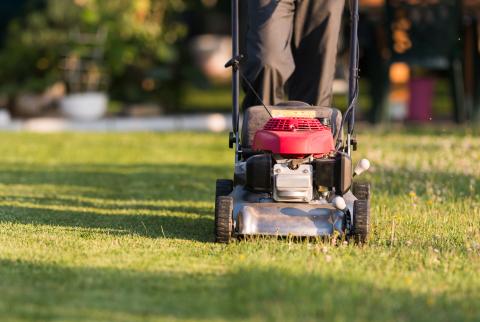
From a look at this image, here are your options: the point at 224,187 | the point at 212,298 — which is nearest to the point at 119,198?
the point at 224,187

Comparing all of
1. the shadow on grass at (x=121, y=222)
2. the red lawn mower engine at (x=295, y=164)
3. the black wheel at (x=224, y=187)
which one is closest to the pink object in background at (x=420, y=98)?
the shadow on grass at (x=121, y=222)

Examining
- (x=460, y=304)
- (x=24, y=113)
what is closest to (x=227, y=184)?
(x=460, y=304)

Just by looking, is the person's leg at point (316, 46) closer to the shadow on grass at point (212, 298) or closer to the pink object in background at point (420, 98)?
the shadow on grass at point (212, 298)

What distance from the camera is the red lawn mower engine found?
16.7ft

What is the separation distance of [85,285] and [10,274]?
0.38 m

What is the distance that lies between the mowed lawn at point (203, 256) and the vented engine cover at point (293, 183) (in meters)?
0.24

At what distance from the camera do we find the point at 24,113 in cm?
1338

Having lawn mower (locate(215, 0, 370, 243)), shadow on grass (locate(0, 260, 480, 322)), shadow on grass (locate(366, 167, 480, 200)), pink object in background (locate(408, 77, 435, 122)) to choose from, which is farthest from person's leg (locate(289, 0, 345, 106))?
pink object in background (locate(408, 77, 435, 122))

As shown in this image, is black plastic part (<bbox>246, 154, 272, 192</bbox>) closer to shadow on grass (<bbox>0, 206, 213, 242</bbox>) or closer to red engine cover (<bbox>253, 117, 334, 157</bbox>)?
red engine cover (<bbox>253, 117, 334, 157</bbox>)

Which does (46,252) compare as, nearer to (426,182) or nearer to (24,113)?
(426,182)

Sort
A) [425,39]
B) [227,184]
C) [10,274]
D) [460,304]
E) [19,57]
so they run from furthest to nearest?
[19,57], [425,39], [227,184], [10,274], [460,304]

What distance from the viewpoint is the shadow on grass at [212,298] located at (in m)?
3.73

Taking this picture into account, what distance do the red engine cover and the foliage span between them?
7.78 m

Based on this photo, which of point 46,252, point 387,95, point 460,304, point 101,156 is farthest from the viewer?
point 387,95
